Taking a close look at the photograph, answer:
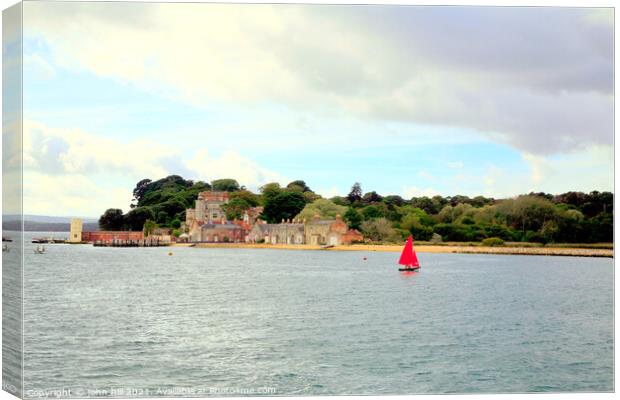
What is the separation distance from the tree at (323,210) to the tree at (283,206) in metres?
0.28

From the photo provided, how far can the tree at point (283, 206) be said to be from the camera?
2637cm

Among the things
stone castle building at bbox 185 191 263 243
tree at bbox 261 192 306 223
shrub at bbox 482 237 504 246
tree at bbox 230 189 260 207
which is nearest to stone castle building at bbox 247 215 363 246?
tree at bbox 261 192 306 223

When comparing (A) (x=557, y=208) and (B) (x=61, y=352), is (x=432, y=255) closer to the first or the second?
(A) (x=557, y=208)

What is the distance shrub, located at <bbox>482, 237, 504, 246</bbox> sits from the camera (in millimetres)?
A: 24531

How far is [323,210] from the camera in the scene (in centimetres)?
2577

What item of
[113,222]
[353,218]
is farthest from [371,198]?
[353,218]

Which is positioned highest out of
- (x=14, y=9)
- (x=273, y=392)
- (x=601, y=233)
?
(x=14, y=9)

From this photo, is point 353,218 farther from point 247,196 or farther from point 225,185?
point 225,185

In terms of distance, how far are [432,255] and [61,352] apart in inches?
754

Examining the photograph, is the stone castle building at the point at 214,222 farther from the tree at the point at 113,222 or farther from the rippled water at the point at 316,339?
the rippled water at the point at 316,339

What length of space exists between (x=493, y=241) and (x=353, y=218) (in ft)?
14.8

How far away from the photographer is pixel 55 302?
12.1 meters

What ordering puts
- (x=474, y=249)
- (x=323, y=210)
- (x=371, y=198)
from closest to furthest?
(x=371, y=198)
(x=474, y=249)
(x=323, y=210)

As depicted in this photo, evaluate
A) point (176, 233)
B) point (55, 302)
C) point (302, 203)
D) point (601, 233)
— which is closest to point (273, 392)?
point (55, 302)
